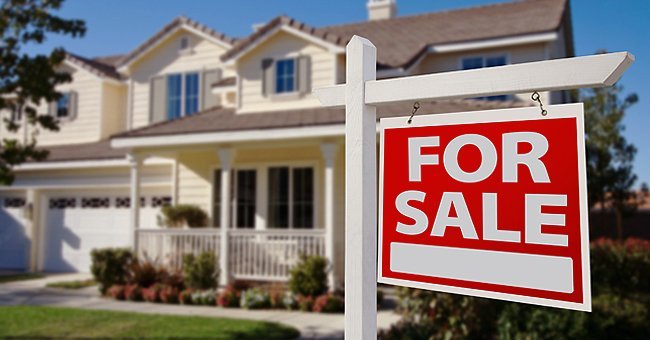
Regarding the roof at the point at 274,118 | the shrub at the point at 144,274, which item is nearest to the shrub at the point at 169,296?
the shrub at the point at 144,274

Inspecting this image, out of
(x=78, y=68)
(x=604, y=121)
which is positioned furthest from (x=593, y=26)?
(x=78, y=68)

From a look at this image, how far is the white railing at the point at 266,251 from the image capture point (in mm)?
11555

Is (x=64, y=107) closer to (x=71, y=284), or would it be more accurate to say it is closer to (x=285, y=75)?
(x=71, y=284)

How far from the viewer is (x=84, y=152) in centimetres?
1659

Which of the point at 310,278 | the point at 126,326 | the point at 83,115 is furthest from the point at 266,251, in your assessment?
the point at 83,115

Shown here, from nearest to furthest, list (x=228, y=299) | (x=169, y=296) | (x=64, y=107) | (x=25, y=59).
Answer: (x=25, y=59)
(x=228, y=299)
(x=169, y=296)
(x=64, y=107)

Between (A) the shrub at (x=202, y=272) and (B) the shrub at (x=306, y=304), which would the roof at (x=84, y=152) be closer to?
(A) the shrub at (x=202, y=272)

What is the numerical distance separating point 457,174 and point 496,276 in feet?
1.35

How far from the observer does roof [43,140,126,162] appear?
1581cm

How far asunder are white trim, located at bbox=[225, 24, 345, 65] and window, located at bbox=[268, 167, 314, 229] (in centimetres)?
281

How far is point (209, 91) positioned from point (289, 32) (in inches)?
Result: 157

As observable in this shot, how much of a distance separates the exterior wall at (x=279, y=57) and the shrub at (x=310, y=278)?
392cm

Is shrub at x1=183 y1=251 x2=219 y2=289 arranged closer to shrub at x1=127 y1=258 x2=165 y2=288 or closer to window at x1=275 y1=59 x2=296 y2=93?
shrub at x1=127 y1=258 x2=165 y2=288

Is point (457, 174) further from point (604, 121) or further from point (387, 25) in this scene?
point (604, 121)
